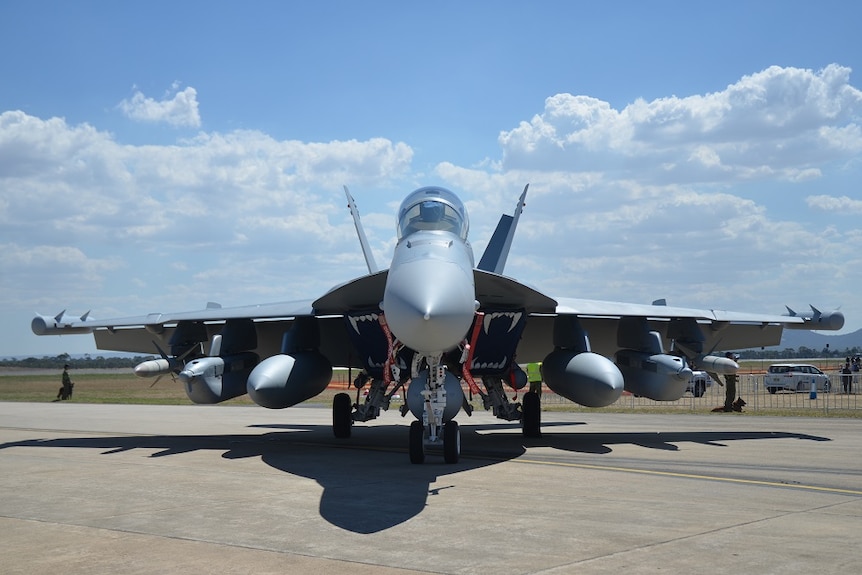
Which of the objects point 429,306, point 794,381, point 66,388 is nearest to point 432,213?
point 429,306

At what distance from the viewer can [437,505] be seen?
8.69m

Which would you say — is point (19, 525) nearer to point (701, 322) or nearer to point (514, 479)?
point (514, 479)

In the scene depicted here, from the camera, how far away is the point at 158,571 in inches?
234

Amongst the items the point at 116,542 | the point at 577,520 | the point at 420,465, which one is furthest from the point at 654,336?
the point at 116,542

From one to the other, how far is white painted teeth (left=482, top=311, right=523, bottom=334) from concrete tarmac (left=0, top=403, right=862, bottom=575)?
6.72 feet

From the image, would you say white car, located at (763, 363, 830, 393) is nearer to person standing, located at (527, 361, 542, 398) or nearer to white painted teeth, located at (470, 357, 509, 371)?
person standing, located at (527, 361, 542, 398)

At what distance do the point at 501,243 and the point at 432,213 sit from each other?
5.37 metres

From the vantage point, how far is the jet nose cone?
9.27 m

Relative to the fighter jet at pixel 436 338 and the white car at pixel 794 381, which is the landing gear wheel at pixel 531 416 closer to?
the fighter jet at pixel 436 338

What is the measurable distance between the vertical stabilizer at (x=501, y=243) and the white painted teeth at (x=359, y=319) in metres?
4.19

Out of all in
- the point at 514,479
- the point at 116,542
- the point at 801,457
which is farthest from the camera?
the point at 801,457

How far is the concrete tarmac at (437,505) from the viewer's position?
625 centimetres

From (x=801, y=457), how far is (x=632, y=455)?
2.48 metres

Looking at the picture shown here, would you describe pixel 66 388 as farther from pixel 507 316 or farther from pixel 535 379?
pixel 507 316
